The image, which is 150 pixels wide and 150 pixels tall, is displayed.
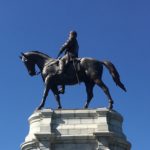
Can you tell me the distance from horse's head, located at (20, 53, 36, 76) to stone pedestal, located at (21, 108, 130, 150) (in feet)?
10.8

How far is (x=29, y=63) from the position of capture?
3275 centimetres

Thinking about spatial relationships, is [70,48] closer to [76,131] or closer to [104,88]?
[104,88]

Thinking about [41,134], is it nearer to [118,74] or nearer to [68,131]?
[68,131]

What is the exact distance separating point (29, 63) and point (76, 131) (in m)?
5.92

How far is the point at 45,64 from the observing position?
31922 millimetres

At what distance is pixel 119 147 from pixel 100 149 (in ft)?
4.97

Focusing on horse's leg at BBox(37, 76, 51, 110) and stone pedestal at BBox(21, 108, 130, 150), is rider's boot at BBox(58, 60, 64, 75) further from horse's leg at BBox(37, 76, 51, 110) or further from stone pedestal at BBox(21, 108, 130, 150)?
stone pedestal at BBox(21, 108, 130, 150)

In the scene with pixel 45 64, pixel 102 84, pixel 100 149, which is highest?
pixel 45 64

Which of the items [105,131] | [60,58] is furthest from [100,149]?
[60,58]

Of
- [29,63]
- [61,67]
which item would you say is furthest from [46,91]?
[29,63]

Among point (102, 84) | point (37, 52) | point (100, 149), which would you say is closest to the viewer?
point (100, 149)

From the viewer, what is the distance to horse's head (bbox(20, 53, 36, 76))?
32.7 meters

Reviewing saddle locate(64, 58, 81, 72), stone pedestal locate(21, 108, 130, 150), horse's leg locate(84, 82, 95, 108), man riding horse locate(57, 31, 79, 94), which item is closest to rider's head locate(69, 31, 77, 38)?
man riding horse locate(57, 31, 79, 94)

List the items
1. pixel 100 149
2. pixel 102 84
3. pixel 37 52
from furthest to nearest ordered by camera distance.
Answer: pixel 37 52
pixel 102 84
pixel 100 149
